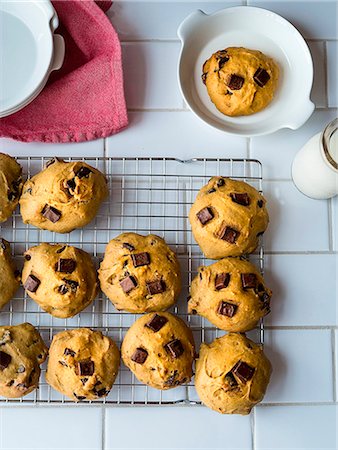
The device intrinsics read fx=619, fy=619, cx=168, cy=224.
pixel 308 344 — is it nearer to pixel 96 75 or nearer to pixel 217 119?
pixel 217 119

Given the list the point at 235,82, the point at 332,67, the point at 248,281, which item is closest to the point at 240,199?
the point at 248,281

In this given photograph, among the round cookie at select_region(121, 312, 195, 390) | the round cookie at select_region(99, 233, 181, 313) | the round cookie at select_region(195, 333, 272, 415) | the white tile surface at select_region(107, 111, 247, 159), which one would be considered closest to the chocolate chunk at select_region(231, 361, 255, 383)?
the round cookie at select_region(195, 333, 272, 415)

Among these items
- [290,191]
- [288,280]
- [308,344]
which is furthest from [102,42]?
[308,344]

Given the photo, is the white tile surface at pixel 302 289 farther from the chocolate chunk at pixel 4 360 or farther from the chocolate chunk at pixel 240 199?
the chocolate chunk at pixel 4 360

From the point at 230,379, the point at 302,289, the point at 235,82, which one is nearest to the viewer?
the point at 230,379

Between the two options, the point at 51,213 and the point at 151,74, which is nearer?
the point at 51,213

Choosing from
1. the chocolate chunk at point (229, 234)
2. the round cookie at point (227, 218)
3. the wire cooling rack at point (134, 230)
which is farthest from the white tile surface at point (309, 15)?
the chocolate chunk at point (229, 234)

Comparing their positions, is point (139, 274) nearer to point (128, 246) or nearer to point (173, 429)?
point (128, 246)

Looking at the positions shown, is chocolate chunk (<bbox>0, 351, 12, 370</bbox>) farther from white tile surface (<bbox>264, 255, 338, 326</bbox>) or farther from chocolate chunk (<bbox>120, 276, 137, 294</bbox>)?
white tile surface (<bbox>264, 255, 338, 326</bbox>)
